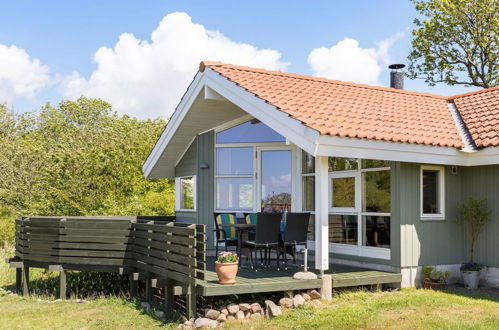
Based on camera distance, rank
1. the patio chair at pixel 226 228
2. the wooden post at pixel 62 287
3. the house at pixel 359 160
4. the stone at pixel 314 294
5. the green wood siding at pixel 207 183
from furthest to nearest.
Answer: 1. the green wood siding at pixel 207 183
2. the patio chair at pixel 226 228
3. the wooden post at pixel 62 287
4. the house at pixel 359 160
5. the stone at pixel 314 294

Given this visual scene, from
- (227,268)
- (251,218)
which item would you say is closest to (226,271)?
(227,268)

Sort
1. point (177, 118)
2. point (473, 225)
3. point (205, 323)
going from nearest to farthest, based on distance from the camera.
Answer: point (205, 323) < point (473, 225) < point (177, 118)

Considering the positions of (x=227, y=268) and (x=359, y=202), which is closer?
(x=227, y=268)

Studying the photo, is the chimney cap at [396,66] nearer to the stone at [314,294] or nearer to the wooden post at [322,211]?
the wooden post at [322,211]

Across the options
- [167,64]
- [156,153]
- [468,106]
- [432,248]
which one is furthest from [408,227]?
[167,64]

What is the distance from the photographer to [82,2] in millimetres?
16438

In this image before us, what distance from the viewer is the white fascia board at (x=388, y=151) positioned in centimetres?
798

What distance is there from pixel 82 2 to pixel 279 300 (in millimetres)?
12145

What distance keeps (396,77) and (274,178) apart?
4.57 metres

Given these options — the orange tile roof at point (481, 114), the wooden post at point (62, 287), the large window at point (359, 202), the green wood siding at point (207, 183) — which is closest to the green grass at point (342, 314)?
the wooden post at point (62, 287)

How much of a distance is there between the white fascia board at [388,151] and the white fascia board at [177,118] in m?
3.77

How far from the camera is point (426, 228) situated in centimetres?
930

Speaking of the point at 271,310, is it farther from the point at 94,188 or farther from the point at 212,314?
the point at 94,188

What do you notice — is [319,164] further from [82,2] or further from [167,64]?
[167,64]
